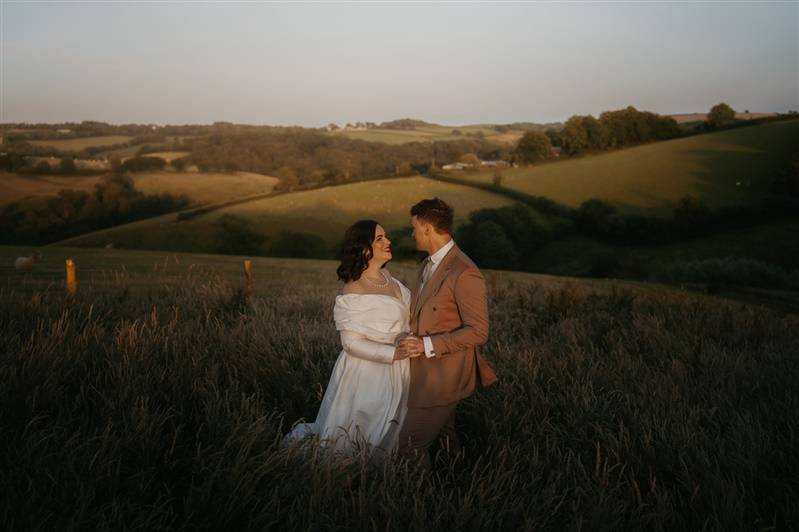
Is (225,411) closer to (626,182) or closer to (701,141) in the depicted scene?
(626,182)

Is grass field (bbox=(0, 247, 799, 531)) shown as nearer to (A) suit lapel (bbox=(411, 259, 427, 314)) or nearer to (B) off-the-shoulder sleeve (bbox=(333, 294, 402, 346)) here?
(B) off-the-shoulder sleeve (bbox=(333, 294, 402, 346))

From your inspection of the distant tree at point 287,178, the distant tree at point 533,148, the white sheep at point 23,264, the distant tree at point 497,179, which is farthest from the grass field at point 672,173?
the white sheep at point 23,264

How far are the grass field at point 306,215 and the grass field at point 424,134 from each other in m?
17.2

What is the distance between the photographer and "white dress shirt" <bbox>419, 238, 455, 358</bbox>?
11.8 feet

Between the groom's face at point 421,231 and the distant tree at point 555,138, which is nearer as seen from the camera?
the groom's face at point 421,231

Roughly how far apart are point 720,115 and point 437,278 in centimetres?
7368

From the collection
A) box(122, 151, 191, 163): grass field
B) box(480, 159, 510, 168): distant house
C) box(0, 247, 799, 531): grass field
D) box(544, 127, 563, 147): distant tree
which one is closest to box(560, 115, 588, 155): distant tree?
box(544, 127, 563, 147): distant tree

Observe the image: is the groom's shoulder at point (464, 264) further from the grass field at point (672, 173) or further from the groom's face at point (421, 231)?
the grass field at point (672, 173)

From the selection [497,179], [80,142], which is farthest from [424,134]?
[80,142]

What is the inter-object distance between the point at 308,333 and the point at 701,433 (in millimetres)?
4678

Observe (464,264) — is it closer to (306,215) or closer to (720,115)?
(306,215)

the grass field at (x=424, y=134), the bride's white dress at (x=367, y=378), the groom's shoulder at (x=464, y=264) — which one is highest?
the grass field at (x=424, y=134)

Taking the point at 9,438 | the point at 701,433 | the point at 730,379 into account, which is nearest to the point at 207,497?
the point at 9,438

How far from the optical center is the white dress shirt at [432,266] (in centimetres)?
360
